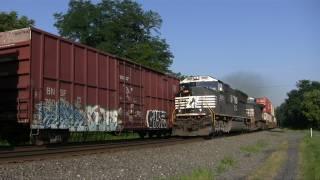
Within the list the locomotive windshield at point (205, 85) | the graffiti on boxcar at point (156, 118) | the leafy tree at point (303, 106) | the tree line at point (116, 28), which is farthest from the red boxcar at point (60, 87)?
the leafy tree at point (303, 106)

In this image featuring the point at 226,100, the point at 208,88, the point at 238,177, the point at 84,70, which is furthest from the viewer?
the point at 226,100

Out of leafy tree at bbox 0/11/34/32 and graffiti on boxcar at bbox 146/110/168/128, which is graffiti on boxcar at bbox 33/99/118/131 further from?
leafy tree at bbox 0/11/34/32

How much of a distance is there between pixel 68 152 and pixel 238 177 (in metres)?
5.54

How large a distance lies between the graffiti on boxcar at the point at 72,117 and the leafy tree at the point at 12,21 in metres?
17.5

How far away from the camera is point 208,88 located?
2648 cm

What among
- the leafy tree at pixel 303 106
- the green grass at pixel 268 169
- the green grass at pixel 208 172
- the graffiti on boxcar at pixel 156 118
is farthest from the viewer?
the leafy tree at pixel 303 106

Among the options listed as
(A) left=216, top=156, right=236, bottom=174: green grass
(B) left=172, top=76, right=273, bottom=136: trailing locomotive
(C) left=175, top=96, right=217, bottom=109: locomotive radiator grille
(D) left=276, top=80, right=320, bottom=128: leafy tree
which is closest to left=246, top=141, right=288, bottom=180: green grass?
(A) left=216, top=156, right=236, bottom=174: green grass

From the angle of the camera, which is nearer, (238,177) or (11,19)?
(238,177)

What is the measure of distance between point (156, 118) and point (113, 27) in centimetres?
3260

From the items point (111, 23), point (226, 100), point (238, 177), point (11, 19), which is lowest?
point (238, 177)

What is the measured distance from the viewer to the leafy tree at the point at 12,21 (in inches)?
1337

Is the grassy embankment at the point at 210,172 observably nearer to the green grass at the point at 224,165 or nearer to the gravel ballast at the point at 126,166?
the green grass at the point at 224,165

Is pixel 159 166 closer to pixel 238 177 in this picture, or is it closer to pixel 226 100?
pixel 238 177

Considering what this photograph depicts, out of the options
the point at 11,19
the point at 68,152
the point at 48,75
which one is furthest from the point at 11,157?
the point at 11,19
